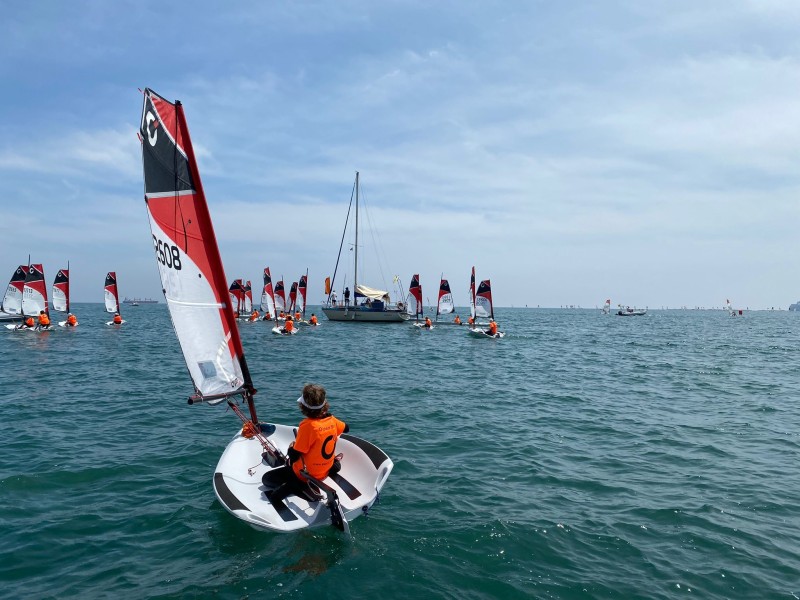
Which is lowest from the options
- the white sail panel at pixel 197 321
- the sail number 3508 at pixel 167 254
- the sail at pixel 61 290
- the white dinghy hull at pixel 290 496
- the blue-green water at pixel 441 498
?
the blue-green water at pixel 441 498

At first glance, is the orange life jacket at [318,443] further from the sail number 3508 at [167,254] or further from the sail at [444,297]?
the sail at [444,297]

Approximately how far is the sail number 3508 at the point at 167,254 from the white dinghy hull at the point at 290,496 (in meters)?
3.01

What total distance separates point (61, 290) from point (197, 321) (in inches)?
2074

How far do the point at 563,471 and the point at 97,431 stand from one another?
1007cm

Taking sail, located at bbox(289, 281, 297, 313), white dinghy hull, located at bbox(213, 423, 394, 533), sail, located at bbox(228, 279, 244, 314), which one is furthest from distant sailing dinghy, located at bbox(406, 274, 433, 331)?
white dinghy hull, located at bbox(213, 423, 394, 533)

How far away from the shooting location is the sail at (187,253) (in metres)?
6.96

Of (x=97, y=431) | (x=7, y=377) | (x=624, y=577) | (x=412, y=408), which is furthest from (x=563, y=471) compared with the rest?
(x=7, y=377)

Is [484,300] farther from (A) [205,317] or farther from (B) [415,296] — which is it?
(A) [205,317]

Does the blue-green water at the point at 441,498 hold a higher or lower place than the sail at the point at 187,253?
lower

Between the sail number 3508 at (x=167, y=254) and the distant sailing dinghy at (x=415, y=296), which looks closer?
the sail number 3508 at (x=167, y=254)

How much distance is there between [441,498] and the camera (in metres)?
7.74

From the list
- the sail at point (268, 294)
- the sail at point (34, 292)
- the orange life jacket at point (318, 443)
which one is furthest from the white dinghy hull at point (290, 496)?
the sail at point (268, 294)

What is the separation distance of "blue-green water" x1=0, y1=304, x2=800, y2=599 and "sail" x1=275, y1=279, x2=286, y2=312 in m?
42.2

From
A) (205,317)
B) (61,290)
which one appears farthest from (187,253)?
(61,290)
